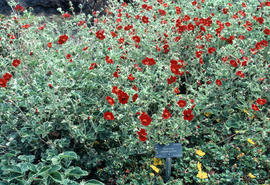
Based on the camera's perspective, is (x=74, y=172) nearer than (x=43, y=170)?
No

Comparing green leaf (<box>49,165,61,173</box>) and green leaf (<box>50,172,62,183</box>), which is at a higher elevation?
green leaf (<box>49,165,61,173</box>)

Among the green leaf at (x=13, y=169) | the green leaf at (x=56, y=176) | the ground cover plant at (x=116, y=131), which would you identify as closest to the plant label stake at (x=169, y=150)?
the ground cover plant at (x=116, y=131)

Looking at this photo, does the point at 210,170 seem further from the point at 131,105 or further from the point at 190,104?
the point at 131,105

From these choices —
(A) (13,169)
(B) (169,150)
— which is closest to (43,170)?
(A) (13,169)

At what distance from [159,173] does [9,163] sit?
1.38m

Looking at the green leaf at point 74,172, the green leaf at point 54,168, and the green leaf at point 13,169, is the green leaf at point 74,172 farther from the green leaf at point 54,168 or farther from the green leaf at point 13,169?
the green leaf at point 13,169

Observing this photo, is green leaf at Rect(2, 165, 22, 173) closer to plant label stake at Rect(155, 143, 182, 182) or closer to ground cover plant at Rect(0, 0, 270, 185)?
ground cover plant at Rect(0, 0, 270, 185)

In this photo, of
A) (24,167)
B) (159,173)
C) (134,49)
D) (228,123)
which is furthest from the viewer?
(134,49)

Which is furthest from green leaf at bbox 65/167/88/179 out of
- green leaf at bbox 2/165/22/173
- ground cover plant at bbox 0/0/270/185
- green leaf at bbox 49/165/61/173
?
green leaf at bbox 2/165/22/173

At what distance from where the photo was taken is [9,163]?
7.81 feet

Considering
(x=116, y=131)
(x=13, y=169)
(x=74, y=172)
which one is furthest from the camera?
(x=116, y=131)

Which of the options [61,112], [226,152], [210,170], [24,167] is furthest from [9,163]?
[226,152]

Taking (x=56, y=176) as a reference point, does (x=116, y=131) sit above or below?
above

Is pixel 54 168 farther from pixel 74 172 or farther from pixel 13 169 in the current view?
pixel 13 169
